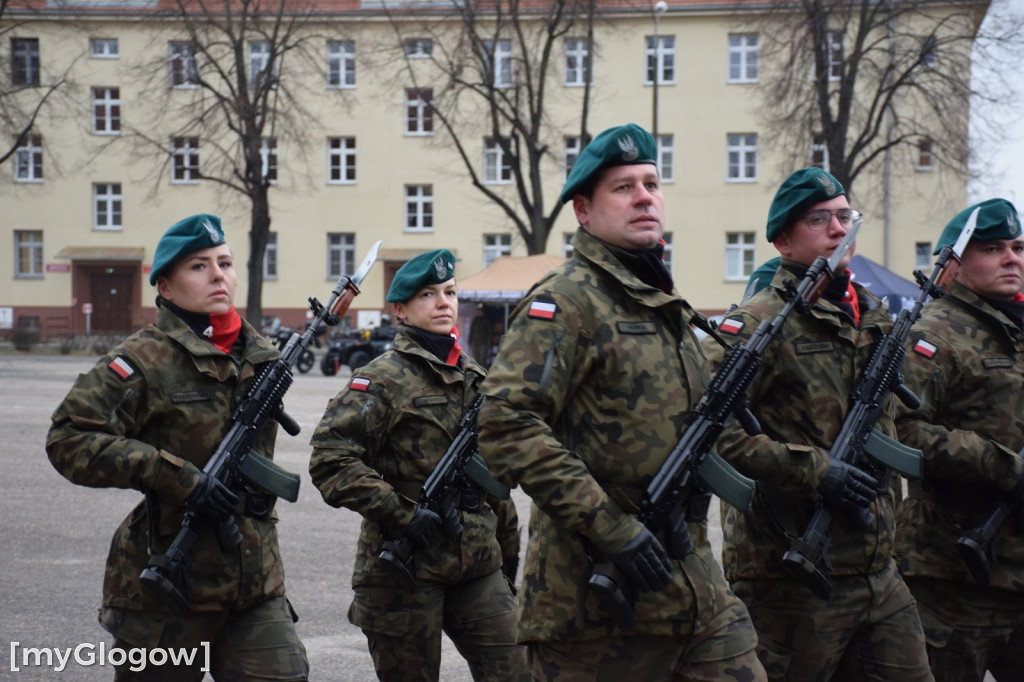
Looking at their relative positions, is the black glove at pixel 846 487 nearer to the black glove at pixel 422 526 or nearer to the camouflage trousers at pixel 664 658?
the camouflage trousers at pixel 664 658

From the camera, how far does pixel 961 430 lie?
448 cm

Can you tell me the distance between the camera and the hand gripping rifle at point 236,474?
388cm

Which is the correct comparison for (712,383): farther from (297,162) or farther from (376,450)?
(297,162)

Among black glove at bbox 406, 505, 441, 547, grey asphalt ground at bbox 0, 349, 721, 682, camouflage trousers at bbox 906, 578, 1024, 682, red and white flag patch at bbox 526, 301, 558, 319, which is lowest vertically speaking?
grey asphalt ground at bbox 0, 349, 721, 682

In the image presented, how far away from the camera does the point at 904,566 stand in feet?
15.5

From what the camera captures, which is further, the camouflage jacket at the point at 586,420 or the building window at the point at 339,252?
the building window at the point at 339,252

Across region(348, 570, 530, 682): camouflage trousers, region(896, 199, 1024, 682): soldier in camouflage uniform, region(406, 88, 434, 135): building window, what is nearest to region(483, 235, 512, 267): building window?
region(406, 88, 434, 135): building window

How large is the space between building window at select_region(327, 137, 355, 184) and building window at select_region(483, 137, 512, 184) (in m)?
5.05

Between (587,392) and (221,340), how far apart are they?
61.6 inches

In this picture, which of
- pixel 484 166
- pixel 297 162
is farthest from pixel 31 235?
pixel 484 166

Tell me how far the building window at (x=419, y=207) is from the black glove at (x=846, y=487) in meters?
41.1

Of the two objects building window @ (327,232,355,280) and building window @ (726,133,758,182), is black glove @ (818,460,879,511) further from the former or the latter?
building window @ (327,232,355,280)

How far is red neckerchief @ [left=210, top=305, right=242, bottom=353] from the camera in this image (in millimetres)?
4211

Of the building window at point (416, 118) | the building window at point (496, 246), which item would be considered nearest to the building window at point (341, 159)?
the building window at point (416, 118)
